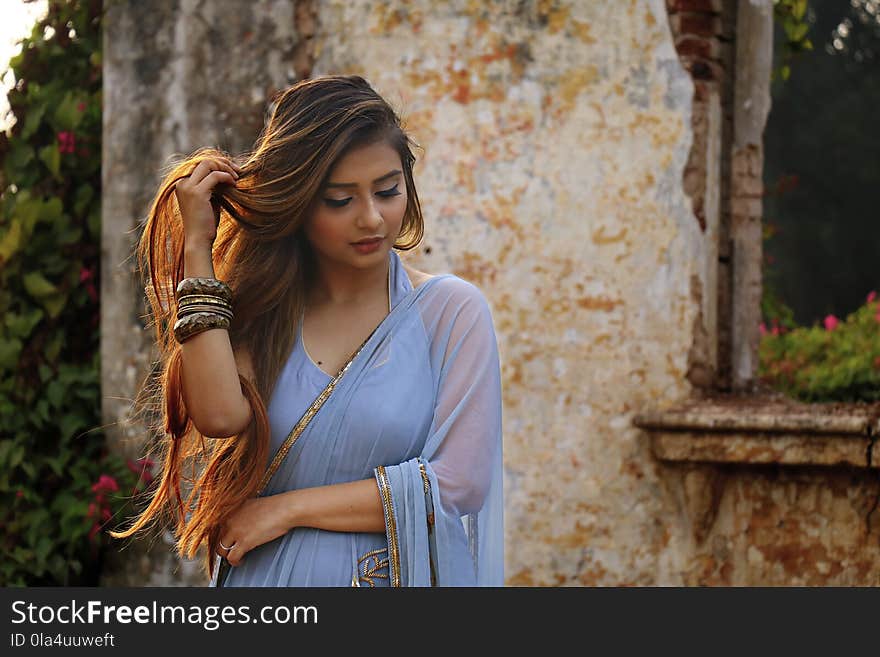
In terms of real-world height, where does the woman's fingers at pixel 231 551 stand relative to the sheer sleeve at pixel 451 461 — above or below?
below

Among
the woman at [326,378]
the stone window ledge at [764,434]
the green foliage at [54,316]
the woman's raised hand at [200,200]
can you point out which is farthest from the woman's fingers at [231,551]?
the green foliage at [54,316]

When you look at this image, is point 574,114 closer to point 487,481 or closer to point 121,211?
point 121,211

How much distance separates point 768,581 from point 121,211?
340 cm

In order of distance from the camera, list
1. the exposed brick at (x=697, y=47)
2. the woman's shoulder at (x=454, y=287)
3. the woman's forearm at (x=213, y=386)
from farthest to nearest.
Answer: the exposed brick at (x=697, y=47)
the woman's shoulder at (x=454, y=287)
the woman's forearm at (x=213, y=386)

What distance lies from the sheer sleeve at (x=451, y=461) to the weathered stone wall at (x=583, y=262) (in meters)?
2.75

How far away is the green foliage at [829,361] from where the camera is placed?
18.7ft

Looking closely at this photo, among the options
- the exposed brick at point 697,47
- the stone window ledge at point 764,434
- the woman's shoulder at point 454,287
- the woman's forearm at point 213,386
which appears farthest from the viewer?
the exposed brick at point 697,47

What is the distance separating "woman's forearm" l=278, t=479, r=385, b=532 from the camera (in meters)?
2.15

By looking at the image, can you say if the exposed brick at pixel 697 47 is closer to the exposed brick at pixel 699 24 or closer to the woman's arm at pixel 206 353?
the exposed brick at pixel 699 24

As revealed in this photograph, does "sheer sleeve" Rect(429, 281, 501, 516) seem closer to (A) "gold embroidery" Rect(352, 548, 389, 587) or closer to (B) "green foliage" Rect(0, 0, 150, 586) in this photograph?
(A) "gold embroidery" Rect(352, 548, 389, 587)

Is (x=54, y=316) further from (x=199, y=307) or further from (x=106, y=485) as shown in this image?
(x=199, y=307)

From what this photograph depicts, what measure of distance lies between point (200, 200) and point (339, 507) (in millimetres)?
632

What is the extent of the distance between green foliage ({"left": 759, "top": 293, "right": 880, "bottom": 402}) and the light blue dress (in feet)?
12.8

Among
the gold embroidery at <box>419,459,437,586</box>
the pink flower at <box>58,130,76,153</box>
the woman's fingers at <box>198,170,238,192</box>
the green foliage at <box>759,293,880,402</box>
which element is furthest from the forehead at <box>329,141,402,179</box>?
the green foliage at <box>759,293,880,402</box>
